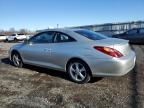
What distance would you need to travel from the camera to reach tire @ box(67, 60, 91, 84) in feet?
19.2

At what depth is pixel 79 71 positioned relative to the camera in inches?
236

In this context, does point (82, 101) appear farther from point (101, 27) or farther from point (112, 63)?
point (101, 27)

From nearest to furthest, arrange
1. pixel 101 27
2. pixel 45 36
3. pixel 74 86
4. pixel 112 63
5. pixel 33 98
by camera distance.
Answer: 1. pixel 33 98
2. pixel 112 63
3. pixel 74 86
4. pixel 45 36
5. pixel 101 27

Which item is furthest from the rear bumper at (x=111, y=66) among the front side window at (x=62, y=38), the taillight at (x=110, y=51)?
the front side window at (x=62, y=38)

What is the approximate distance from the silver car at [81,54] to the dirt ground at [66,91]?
359 millimetres

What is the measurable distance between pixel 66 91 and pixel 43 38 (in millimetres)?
2253

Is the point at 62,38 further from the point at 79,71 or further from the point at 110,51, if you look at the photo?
the point at 110,51

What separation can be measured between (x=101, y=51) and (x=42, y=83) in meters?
1.81

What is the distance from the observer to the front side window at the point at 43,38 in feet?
22.0

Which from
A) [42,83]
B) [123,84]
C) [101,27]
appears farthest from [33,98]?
[101,27]

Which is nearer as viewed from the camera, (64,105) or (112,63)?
(64,105)

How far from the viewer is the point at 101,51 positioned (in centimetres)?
550

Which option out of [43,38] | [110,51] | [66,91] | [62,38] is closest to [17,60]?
[43,38]

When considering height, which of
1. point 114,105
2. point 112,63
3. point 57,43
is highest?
point 57,43
